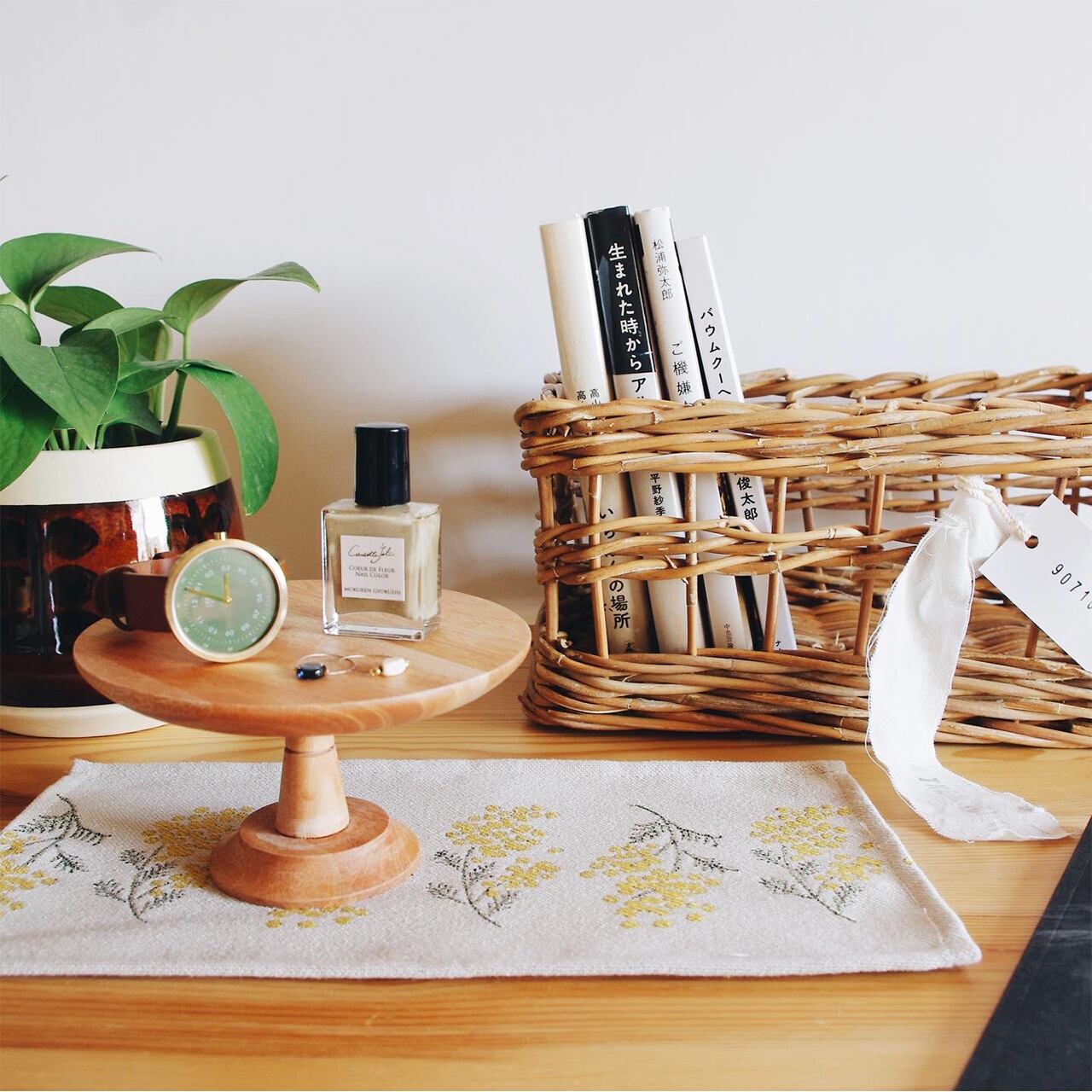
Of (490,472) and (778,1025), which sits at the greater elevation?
(490,472)

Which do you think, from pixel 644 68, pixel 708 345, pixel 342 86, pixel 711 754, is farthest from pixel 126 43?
pixel 711 754

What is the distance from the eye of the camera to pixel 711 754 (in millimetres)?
673

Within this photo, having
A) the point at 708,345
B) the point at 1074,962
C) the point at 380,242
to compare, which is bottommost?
the point at 1074,962

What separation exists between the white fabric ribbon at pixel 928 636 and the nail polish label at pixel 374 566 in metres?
0.28

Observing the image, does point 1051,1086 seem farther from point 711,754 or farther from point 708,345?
point 708,345

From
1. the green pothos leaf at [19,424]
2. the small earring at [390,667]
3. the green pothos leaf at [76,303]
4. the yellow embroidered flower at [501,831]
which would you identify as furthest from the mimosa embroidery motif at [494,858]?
the green pothos leaf at [76,303]

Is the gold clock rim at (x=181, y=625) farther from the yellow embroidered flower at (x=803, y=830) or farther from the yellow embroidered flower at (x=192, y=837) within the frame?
the yellow embroidered flower at (x=803, y=830)

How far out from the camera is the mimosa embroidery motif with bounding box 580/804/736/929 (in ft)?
1.62

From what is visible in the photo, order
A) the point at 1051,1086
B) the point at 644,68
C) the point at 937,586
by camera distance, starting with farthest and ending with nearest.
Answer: the point at 644,68, the point at 937,586, the point at 1051,1086

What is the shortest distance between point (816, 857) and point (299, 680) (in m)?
0.28

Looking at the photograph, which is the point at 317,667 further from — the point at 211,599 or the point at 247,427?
the point at 247,427

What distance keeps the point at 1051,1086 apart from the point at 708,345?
0.46 metres

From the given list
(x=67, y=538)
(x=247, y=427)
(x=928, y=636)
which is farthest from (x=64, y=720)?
(x=928, y=636)

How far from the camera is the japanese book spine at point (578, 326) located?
660 millimetres
